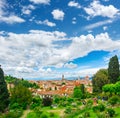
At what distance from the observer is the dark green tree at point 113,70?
5159 centimetres

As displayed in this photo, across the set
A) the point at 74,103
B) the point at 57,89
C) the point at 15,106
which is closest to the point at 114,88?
the point at 74,103

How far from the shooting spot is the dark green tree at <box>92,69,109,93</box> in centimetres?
5194

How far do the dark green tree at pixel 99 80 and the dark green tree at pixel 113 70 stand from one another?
1070mm

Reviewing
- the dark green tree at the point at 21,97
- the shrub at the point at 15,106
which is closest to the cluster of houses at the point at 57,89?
the dark green tree at the point at 21,97

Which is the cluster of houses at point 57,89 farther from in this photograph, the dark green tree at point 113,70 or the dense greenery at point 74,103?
the dark green tree at point 113,70

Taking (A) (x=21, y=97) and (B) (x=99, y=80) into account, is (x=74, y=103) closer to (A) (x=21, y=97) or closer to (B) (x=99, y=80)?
(A) (x=21, y=97)

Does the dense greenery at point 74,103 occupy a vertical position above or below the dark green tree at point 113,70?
below

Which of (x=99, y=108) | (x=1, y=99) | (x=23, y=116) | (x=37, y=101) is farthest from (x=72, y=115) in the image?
(x=37, y=101)

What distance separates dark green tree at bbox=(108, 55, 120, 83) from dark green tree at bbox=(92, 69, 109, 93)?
1070 millimetres

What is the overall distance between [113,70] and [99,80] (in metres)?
3.44

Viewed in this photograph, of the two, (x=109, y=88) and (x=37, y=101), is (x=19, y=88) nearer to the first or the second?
(x=37, y=101)

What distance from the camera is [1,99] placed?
125 ft

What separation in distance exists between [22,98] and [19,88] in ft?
7.33

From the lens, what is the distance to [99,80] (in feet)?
171
